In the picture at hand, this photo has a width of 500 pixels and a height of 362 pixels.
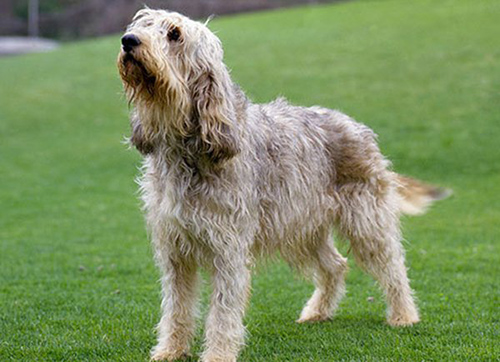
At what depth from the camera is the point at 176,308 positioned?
623cm

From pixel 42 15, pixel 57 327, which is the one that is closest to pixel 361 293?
pixel 57 327

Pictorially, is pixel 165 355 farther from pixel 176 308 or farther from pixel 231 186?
pixel 231 186

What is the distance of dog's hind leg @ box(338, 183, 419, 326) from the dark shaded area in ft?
128

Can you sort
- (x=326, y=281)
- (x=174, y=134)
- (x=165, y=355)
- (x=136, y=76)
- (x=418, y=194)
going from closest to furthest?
(x=136, y=76), (x=174, y=134), (x=165, y=355), (x=326, y=281), (x=418, y=194)

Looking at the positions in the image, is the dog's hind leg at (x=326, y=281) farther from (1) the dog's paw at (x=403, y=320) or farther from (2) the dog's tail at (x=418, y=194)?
(2) the dog's tail at (x=418, y=194)

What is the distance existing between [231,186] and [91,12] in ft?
158

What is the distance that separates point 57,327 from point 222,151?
2569mm

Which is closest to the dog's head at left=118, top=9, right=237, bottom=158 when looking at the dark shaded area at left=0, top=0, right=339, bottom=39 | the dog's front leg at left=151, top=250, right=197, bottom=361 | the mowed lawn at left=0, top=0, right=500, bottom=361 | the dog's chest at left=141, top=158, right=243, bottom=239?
the dog's chest at left=141, top=158, right=243, bottom=239

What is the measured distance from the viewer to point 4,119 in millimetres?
25188

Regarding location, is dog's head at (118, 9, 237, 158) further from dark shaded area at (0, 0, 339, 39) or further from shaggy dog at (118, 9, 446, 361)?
dark shaded area at (0, 0, 339, 39)

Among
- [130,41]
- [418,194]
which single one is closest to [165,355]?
[130,41]

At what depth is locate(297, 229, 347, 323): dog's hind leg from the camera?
7492 millimetres

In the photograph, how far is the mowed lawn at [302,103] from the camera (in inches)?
267

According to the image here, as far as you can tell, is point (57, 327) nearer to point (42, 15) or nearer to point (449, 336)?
point (449, 336)
